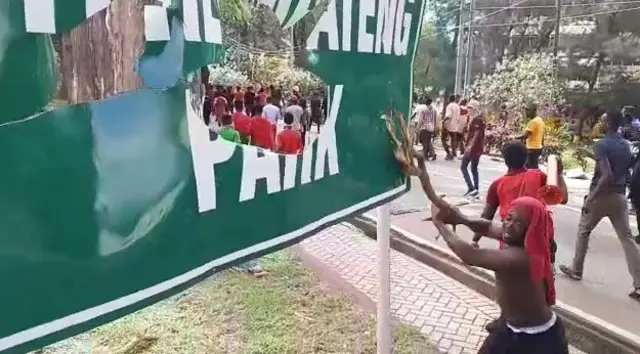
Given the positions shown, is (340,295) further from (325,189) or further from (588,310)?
(325,189)

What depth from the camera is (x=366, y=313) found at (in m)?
4.64

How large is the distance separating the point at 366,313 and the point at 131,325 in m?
1.65

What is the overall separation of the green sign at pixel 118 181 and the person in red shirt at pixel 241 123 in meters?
0.13

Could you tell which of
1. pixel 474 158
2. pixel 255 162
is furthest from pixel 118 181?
pixel 474 158

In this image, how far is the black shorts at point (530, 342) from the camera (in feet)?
9.01

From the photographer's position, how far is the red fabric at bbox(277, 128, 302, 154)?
6.75 ft

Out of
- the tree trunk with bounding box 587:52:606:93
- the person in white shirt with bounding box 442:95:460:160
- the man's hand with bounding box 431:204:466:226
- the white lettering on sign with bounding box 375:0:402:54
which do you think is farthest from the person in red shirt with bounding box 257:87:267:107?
the tree trunk with bounding box 587:52:606:93

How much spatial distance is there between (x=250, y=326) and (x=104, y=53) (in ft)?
10.3

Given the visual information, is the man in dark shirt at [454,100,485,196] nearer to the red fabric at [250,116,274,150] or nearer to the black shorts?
the black shorts

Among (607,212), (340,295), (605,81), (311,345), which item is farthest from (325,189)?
(605,81)

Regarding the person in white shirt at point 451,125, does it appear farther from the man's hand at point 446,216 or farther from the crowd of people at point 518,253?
the man's hand at point 446,216

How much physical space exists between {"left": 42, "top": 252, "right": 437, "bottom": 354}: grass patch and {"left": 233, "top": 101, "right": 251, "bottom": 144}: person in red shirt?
2045mm

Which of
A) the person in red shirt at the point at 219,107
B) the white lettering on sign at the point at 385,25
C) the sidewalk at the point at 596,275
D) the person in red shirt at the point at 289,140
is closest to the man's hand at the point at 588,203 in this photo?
the sidewalk at the point at 596,275

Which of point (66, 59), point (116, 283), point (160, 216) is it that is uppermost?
point (66, 59)
